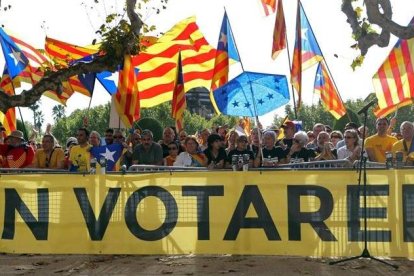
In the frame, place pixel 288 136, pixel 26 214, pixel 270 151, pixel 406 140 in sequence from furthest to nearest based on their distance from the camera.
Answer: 1. pixel 288 136
2. pixel 270 151
3. pixel 406 140
4. pixel 26 214

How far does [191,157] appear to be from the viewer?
12312mm

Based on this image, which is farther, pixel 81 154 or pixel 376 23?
pixel 81 154

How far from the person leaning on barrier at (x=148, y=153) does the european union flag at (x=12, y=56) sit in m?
6.85

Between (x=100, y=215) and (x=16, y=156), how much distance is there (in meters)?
2.70

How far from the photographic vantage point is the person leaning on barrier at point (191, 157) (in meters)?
12.2

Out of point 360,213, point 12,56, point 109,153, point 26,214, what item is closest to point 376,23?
point 360,213

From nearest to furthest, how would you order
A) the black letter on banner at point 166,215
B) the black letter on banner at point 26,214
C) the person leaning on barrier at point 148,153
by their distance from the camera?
the black letter on banner at point 166,215, the black letter on banner at point 26,214, the person leaning on barrier at point 148,153

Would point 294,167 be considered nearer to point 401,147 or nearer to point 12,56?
point 401,147

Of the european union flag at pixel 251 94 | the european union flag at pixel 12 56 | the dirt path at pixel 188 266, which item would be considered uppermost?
the european union flag at pixel 12 56

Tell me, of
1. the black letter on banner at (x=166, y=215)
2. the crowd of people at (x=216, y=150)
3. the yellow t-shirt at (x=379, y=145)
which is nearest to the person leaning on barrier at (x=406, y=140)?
the crowd of people at (x=216, y=150)

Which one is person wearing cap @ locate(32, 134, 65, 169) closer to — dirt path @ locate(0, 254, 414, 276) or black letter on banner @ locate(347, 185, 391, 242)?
dirt path @ locate(0, 254, 414, 276)

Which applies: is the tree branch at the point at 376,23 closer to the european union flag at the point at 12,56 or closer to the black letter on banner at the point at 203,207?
the black letter on banner at the point at 203,207

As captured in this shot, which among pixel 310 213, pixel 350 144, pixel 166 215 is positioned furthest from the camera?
pixel 350 144

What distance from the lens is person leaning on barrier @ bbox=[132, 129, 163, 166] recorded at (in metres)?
12.4
